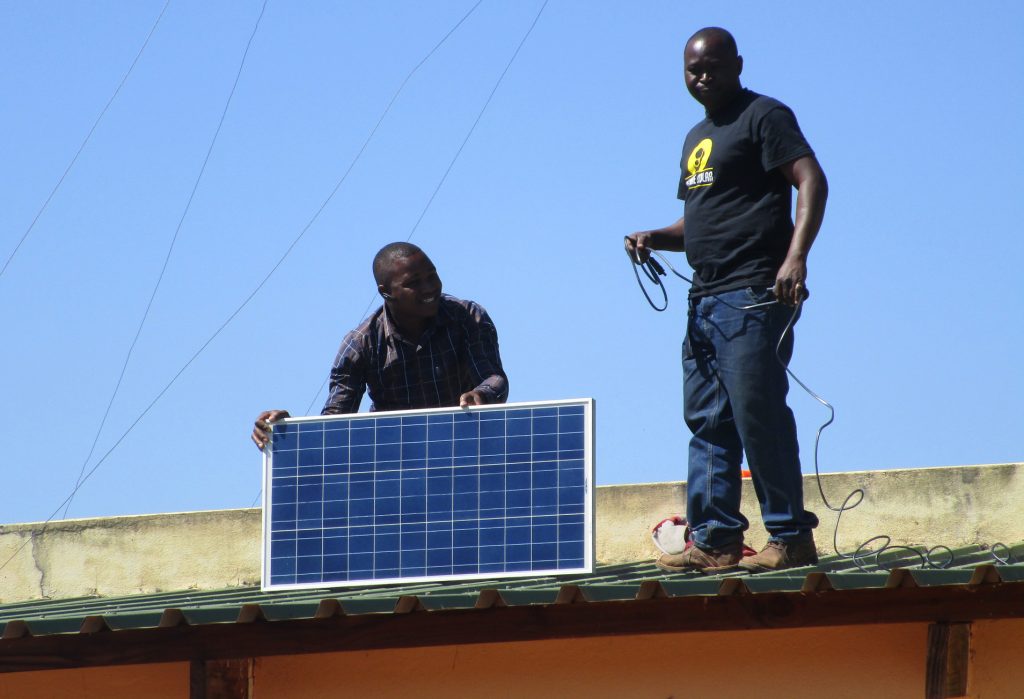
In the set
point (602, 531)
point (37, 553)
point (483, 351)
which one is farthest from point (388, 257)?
point (37, 553)

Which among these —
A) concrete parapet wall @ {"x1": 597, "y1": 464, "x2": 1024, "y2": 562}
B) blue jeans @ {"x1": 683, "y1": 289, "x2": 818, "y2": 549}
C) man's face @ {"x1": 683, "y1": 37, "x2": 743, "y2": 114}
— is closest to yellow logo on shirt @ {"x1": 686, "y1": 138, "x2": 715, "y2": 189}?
man's face @ {"x1": 683, "y1": 37, "x2": 743, "y2": 114}

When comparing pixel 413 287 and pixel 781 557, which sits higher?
pixel 413 287

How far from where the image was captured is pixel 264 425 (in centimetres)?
732

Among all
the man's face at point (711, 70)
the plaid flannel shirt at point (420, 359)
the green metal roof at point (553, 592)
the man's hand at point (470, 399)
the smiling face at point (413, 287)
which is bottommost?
the green metal roof at point (553, 592)

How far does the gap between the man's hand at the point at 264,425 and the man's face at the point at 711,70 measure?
246 cm

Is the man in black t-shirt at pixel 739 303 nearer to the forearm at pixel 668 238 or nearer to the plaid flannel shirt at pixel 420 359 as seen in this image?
the forearm at pixel 668 238

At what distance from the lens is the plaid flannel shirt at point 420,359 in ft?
24.8

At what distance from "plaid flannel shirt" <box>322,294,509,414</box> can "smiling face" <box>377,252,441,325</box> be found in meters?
0.12

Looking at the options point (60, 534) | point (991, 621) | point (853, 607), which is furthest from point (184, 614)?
point (60, 534)

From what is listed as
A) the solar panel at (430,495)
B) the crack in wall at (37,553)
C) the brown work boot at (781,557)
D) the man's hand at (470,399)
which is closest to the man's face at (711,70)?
the solar panel at (430,495)

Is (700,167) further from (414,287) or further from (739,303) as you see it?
(414,287)

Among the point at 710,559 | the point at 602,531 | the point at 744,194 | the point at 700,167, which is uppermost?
the point at 700,167

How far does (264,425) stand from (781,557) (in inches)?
99.7

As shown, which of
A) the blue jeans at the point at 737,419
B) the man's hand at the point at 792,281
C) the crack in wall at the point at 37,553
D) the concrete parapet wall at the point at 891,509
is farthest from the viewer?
the crack in wall at the point at 37,553
